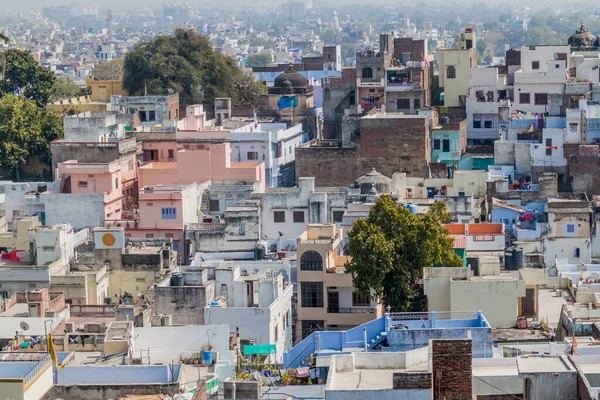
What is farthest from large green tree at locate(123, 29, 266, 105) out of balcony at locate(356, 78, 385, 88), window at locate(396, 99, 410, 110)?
window at locate(396, 99, 410, 110)

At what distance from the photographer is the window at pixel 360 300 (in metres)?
37.8

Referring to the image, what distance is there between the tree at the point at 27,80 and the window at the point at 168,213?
82.2ft

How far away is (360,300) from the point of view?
3788 centimetres

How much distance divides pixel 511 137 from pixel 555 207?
12.7m

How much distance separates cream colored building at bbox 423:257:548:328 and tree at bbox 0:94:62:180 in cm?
3113

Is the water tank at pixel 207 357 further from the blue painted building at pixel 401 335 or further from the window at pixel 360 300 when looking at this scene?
the window at pixel 360 300

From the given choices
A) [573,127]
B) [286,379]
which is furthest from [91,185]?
[286,379]

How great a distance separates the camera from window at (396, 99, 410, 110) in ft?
207

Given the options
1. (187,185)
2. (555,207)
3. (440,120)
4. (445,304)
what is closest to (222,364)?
(445,304)

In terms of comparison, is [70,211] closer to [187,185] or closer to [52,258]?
[187,185]

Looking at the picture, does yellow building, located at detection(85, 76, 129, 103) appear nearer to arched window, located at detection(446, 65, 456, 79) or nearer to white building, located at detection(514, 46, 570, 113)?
arched window, located at detection(446, 65, 456, 79)

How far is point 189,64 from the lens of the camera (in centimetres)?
7094

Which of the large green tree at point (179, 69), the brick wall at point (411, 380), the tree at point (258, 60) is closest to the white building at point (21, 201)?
the large green tree at point (179, 69)

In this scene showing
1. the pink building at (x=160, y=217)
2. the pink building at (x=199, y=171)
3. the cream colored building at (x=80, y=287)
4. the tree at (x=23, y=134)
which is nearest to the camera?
the cream colored building at (x=80, y=287)
